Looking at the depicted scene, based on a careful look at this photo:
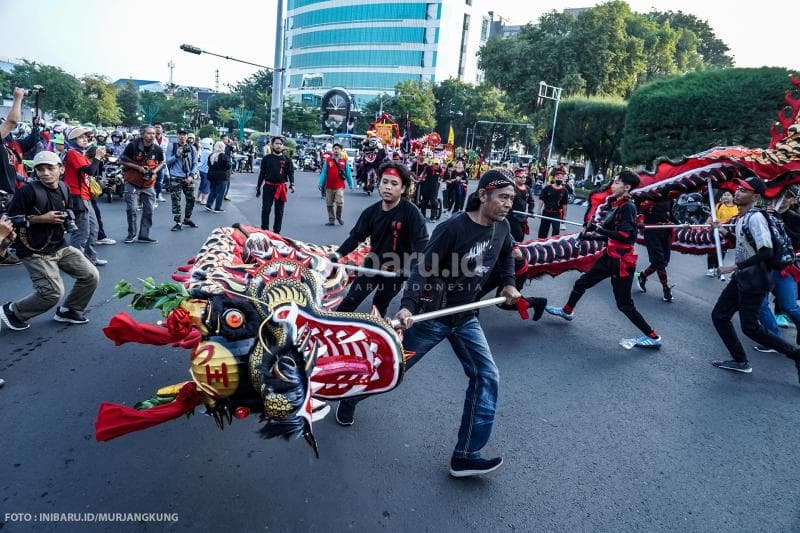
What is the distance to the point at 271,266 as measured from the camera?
276 centimetres

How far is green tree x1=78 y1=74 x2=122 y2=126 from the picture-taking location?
48594 millimetres

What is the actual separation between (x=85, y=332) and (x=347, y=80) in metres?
78.8

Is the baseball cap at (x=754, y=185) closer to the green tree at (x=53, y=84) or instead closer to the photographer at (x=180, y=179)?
the photographer at (x=180, y=179)

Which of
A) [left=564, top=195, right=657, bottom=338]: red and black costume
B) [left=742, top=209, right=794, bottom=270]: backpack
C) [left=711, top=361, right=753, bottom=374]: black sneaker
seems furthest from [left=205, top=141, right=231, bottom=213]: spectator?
[left=711, top=361, right=753, bottom=374]: black sneaker

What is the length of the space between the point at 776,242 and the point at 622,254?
132 centimetres

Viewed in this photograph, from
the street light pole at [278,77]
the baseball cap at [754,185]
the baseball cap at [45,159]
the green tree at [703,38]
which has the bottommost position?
the baseball cap at [45,159]

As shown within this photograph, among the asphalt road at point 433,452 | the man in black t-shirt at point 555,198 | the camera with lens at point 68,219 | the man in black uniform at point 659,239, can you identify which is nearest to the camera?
the asphalt road at point 433,452

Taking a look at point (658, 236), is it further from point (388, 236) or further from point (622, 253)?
point (388, 236)

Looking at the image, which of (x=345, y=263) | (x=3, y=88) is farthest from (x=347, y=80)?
(x=345, y=263)

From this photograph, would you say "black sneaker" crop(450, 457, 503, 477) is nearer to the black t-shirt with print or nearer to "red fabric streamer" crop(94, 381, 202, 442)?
the black t-shirt with print

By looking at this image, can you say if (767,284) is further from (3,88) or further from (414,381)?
(3,88)

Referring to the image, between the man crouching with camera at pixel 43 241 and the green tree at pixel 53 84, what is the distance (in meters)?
49.9

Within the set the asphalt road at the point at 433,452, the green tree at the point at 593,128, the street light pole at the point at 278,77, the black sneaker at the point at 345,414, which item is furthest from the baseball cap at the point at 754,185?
the green tree at the point at 593,128

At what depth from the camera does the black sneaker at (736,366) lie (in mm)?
4953
